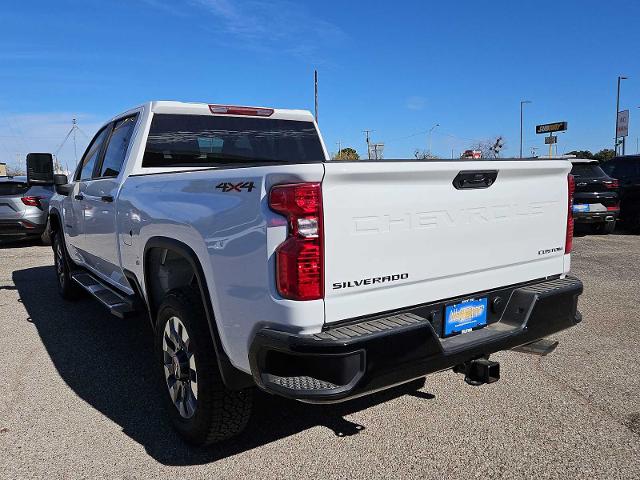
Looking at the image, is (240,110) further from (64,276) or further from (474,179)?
(64,276)

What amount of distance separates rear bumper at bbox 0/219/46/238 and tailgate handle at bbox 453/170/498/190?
11.0 meters

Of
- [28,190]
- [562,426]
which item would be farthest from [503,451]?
[28,190]

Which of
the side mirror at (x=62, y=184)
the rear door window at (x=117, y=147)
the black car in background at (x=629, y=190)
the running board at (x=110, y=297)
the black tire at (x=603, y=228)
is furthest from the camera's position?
the black car in background at (x=629, y=190)

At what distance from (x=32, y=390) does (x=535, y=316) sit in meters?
3.51

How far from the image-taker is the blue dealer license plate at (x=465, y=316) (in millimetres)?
2697

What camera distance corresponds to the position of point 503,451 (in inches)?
114

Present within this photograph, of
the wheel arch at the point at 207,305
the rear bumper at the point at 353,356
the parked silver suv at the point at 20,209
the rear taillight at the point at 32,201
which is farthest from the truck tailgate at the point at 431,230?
the rear taillight at the point at 32,201

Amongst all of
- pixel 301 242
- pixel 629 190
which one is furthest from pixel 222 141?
pixel 629 190

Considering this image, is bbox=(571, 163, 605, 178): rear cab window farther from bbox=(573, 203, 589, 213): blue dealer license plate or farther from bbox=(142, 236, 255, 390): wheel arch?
bbox=(142, 236, 255, 390): wheel arch

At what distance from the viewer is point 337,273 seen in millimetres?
2279

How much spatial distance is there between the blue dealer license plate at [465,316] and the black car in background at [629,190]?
39.3 feet

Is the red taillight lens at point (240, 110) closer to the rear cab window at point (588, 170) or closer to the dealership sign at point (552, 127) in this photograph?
the rear cab window at point (588, 170)

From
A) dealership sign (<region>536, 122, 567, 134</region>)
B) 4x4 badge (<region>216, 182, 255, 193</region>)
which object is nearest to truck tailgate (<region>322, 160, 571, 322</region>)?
4x4 badge (<region>216, 182, 255, 193</region>)

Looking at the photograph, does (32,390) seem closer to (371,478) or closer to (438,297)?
(371,478)
